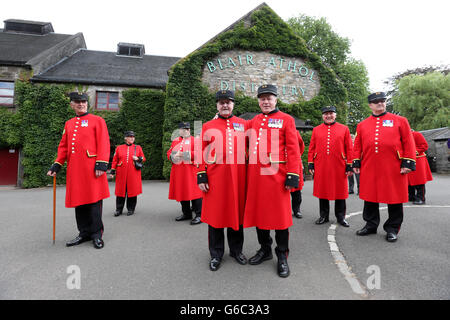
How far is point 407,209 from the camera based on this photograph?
642 centimetres

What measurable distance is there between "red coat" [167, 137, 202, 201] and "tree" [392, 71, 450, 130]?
106ft

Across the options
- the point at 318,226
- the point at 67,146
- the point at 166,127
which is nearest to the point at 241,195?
the point at 318,226

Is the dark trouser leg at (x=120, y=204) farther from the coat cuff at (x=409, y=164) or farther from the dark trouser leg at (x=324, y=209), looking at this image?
the coat cuff at (x=409, y=164)

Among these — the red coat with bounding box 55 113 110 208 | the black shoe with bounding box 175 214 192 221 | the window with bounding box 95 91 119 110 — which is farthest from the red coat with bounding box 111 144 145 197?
the window with bounding box 95 91 119 110

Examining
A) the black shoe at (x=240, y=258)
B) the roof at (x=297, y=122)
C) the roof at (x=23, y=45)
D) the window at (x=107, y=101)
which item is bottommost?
the black shoe at (x=240, y=258)

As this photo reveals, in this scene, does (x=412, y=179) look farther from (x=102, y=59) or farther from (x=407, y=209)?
(x=102, y=59)

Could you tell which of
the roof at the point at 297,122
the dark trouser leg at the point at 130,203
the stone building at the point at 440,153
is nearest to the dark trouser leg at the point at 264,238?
the dark trouser leg at the point at 130,203

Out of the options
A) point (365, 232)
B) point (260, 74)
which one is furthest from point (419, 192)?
point (260, 74)

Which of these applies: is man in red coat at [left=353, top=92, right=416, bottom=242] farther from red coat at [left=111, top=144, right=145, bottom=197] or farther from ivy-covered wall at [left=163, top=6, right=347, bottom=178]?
ivy-covered wall at [left=163, top=6, right=347, bottom=178]

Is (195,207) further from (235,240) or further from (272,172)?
(272,172)

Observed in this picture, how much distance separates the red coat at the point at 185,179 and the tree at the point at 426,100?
3244 centimetres

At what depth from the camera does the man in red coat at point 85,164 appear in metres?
3.70

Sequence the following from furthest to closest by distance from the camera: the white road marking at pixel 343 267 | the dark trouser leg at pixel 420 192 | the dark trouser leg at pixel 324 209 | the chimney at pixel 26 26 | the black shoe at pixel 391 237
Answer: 1. the chimney at pixel 26 26
2. the dark trouser leg at pixel 420 192
3. the dark trouser leg at pixel 324 209
4. the black shoe at pixel 391 237
5. the white road marking at pixel 343 267
